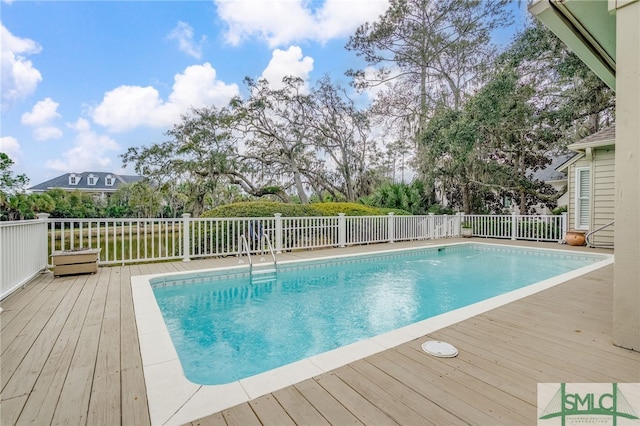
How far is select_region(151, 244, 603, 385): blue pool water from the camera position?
3070 millimetres

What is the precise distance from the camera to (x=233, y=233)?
23.1 ft

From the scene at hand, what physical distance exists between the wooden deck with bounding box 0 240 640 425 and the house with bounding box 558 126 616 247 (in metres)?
6.79

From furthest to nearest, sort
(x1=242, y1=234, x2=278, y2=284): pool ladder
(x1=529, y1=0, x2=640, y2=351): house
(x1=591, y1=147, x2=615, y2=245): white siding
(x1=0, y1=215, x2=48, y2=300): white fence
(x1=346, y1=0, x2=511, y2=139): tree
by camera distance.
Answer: (x1=346, y1=0, x2=511, y2=139): tree, (x1=591, y1=147, x2=615, y2=245): white siding, (x1=242, y1=234, x2=278, y2=284): pool ladder, (x1=0, y1=215, x2=48, y2=300): white fence, (x1=529, y1=0, x2=640, y2=351): house

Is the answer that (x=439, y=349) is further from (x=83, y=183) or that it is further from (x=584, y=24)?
(x=83, y=183)

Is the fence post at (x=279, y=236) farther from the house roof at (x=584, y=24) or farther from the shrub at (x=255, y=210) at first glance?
the house roof at (x=584, y=24)

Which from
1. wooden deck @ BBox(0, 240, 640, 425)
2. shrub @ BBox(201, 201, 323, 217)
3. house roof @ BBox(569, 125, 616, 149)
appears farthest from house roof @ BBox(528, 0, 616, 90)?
shrub @ BBox(201, 201, 323, 217)

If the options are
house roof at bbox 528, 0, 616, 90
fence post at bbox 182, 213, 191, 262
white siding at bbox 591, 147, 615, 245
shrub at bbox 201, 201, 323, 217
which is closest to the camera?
house roof at bbox 528, 0, 616, 90

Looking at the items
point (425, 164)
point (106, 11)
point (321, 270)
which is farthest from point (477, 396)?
point (425, 164)

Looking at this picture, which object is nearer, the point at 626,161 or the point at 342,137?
the point at 626,161

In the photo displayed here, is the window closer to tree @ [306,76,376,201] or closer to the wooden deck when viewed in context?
the wooden deck

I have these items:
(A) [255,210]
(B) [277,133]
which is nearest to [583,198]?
(A) [255,210]

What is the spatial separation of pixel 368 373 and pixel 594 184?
9.75 metres

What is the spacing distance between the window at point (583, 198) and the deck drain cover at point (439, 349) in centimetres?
915

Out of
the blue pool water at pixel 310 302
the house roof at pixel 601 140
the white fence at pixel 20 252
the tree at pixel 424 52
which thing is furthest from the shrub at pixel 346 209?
the white fence at pixel 20 252
